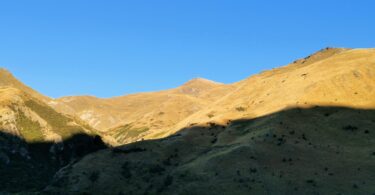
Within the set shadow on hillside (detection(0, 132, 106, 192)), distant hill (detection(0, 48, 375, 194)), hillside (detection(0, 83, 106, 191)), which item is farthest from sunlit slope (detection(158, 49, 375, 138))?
hillside (detection(0, 83, 106, 191))

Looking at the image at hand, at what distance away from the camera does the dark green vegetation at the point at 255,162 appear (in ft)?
235

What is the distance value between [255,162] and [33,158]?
98342mm

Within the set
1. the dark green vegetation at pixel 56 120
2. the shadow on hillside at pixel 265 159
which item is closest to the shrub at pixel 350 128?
the shadow on hillside at pixel 265 159

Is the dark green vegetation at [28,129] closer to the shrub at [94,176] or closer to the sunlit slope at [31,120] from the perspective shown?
the sunlit slope at [31,120]

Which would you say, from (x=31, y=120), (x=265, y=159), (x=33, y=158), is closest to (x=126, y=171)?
(x=265, y=159)

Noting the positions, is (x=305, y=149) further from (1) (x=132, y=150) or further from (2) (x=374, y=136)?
(1) (x=132, y=150)

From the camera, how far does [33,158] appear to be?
156 meters

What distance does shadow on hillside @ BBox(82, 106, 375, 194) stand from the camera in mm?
71500

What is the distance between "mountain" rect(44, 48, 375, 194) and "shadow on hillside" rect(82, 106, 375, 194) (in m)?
0.16

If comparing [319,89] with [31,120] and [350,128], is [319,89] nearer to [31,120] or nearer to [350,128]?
[350,128]

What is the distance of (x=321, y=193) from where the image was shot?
218 ft

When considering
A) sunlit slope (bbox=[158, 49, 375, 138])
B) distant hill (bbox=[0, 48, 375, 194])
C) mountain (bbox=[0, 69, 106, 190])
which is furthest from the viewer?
mountain (bbox=[0, 69, 106, 190])

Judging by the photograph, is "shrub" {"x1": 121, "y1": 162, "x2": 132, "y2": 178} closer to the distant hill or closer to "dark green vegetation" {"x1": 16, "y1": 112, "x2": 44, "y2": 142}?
the distant hill

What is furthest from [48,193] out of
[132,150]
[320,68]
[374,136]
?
[320,68]
